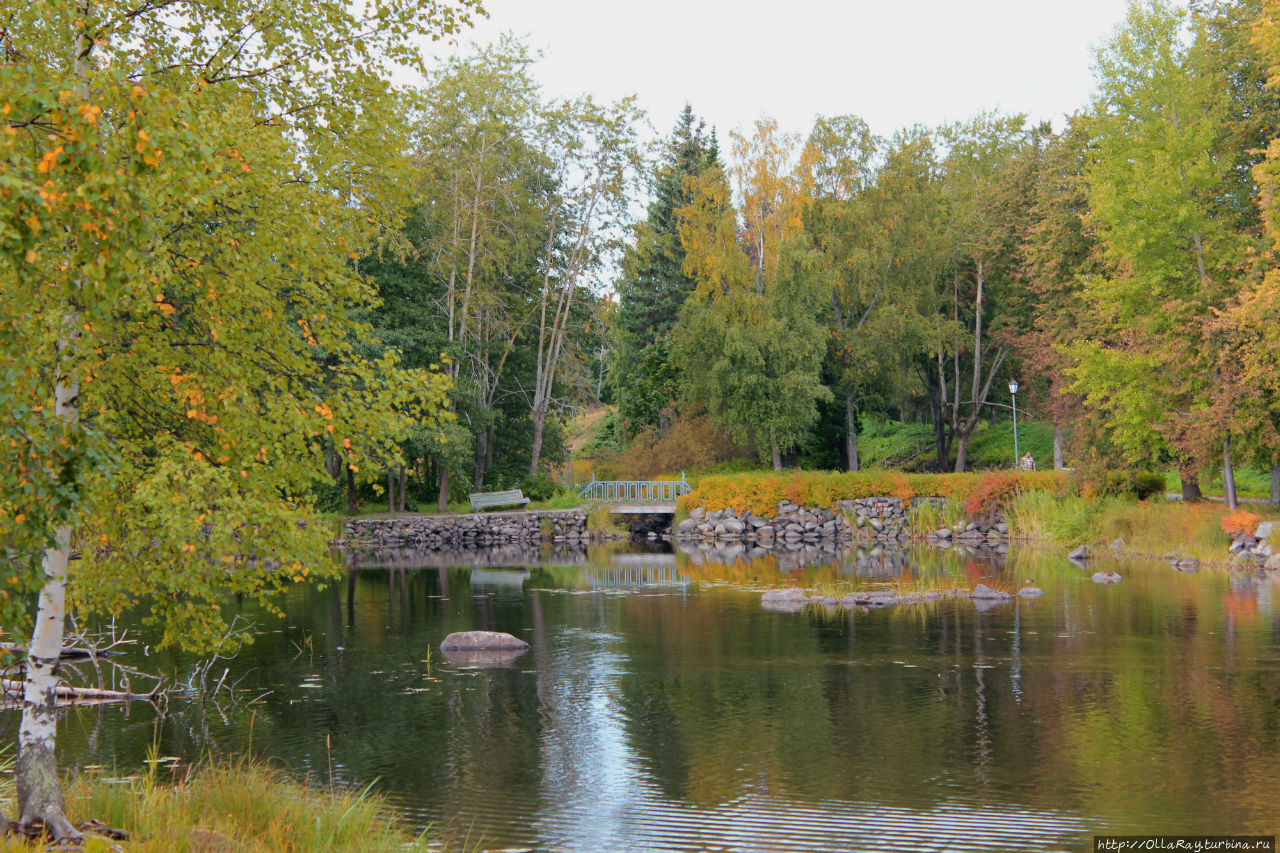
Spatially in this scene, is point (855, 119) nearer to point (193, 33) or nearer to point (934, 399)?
point (934, 399)

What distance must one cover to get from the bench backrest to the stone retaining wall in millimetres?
737

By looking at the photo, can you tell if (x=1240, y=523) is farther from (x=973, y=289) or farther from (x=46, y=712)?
(x=46, y=712)

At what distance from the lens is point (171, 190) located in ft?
22.8

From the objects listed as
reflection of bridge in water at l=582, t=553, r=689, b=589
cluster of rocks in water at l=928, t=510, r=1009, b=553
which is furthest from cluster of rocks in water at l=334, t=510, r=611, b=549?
cluster of rocks in water at l=928, t=510, r=1009, b=553

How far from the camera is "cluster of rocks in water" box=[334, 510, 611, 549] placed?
4291cm

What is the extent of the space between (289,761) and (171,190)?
716cm

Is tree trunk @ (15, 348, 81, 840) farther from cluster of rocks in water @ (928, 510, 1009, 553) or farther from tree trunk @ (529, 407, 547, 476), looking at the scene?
tree trunk @ (529, 407, 547, 476)

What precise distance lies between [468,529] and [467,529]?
0.15 feet

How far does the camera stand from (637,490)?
46.7 meters

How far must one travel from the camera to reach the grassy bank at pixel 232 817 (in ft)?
23.9

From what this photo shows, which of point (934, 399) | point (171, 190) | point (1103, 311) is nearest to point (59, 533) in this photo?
point (171, 190)

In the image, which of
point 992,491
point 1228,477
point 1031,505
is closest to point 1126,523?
point 1228,477

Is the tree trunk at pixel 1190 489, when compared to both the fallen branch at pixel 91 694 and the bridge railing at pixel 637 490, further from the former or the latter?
the fallen branch at pixel 91 694

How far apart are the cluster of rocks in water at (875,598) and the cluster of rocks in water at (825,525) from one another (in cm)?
1533
